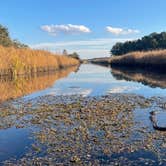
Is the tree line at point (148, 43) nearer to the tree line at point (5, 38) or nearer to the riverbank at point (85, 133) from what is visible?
the tree line at point (5, 38)

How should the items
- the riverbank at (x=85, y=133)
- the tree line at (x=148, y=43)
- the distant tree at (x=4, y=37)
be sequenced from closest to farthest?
the riverbank at (x=85, y=133) < the distant tree at (x=4, y=37) < the tree line at (x=148, y=43)

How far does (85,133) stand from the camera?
979cm

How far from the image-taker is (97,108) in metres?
14.1

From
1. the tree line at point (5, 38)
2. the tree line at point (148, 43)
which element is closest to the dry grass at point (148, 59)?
the tree line at point (5, 38)

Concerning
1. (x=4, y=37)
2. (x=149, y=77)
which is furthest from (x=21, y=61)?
(x=4, y=37)

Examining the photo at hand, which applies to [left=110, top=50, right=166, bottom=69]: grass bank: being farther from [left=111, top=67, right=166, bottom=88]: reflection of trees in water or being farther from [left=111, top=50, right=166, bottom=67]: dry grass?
[left=111, top=67, right=166, bottom=88]: reflection of trees in water

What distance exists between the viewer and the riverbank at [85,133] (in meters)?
7.64

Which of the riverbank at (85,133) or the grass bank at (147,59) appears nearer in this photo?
the riverbank at (85,133)

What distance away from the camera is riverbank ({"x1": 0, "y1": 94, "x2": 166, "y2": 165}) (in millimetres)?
7637

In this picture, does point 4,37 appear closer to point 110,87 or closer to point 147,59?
point 147,59

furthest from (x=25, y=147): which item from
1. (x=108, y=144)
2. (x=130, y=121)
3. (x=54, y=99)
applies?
(x=54, y=99)

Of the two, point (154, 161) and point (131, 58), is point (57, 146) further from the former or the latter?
point (131, 58)

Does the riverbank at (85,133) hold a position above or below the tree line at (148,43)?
below

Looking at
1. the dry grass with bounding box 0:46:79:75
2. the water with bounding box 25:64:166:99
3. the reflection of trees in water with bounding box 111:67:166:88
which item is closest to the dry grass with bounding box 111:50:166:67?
the reflection of trees in water with bounding box 111:67:166:88
